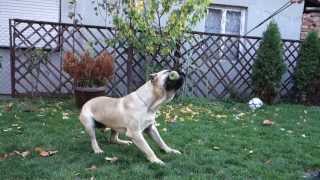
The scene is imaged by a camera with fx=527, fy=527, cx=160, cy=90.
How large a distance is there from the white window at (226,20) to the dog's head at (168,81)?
245 inches

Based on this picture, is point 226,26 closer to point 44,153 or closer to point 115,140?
point 115,140

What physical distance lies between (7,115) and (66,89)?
8.06ft

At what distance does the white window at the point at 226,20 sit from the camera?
11047 mm

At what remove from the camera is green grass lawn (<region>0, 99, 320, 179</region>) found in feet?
15.8

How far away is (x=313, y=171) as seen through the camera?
507 centimetres

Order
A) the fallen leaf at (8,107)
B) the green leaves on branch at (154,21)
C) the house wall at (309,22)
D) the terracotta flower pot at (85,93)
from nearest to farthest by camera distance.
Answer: the fallen leaf at (8,107) < the terracotta flower pot at (85,93) < the green leaves on branch at (154,21) < the house wall at (309,22)

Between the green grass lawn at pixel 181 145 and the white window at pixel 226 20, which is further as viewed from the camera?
the white window at pixel 226 20

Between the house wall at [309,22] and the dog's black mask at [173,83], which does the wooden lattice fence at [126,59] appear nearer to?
the house wall at [309,22]

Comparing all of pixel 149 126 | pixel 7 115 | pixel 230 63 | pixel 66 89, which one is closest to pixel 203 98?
pixel 230 63

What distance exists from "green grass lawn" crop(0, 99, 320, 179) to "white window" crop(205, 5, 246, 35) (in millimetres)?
2864

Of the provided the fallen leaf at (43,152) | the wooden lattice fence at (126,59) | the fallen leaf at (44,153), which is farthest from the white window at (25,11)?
the fallen leaf at (44,153)

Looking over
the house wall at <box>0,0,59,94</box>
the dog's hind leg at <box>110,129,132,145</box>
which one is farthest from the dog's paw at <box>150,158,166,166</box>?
the house wall at <box>0,0,59,94</box>

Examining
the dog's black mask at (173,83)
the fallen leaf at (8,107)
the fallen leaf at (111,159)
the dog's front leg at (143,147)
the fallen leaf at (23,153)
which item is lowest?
the fallen leaf at (23,153)

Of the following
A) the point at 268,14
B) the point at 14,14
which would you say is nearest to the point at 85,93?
the point at 14,14
